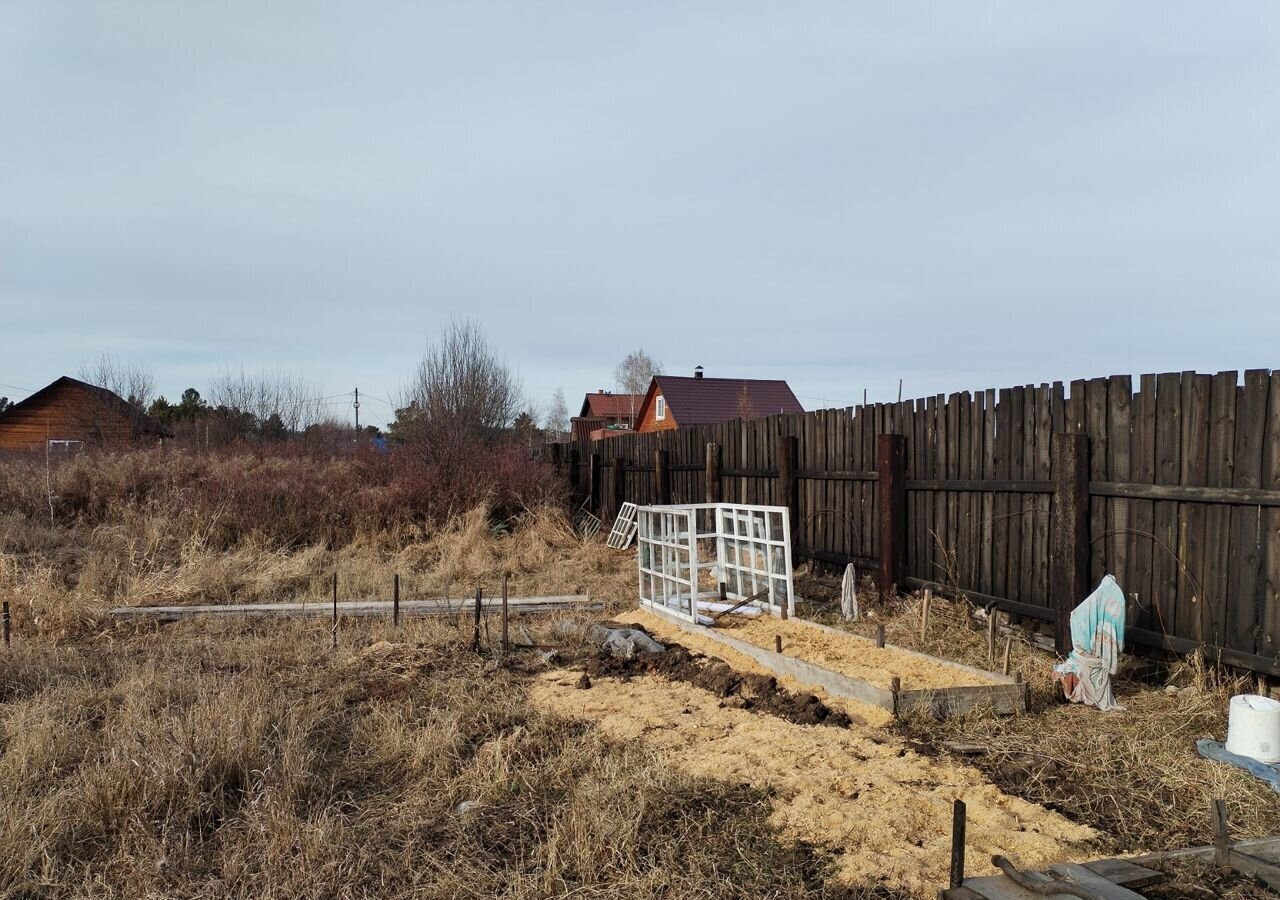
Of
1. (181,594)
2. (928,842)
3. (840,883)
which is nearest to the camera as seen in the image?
(840,883)

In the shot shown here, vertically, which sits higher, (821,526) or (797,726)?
(821,526)

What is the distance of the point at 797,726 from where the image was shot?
212 inches

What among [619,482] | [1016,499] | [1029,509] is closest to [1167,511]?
[1029,509]

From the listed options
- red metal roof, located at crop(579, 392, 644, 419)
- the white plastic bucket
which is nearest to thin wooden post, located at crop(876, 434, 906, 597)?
the white plastic bucket

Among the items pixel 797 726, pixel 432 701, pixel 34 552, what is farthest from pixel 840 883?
pixel 34 552

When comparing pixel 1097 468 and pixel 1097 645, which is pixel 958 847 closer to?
pixel 1097 645

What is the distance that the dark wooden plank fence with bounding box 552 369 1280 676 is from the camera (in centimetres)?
527

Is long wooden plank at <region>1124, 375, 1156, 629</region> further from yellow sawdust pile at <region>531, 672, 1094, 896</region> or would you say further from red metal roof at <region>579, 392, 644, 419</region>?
red metal roof at <region>579, 392, 644, 419</region>

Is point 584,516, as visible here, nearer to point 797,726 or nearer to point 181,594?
point 181,594

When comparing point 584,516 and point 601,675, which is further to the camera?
point 584,516

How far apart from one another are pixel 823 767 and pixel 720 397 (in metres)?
36.0

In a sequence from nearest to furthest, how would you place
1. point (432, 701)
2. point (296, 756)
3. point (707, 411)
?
point (296, 756) → point (432, 701) → point (707, 411)

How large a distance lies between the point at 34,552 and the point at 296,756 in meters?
10.5

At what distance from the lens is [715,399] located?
40.1 metres
